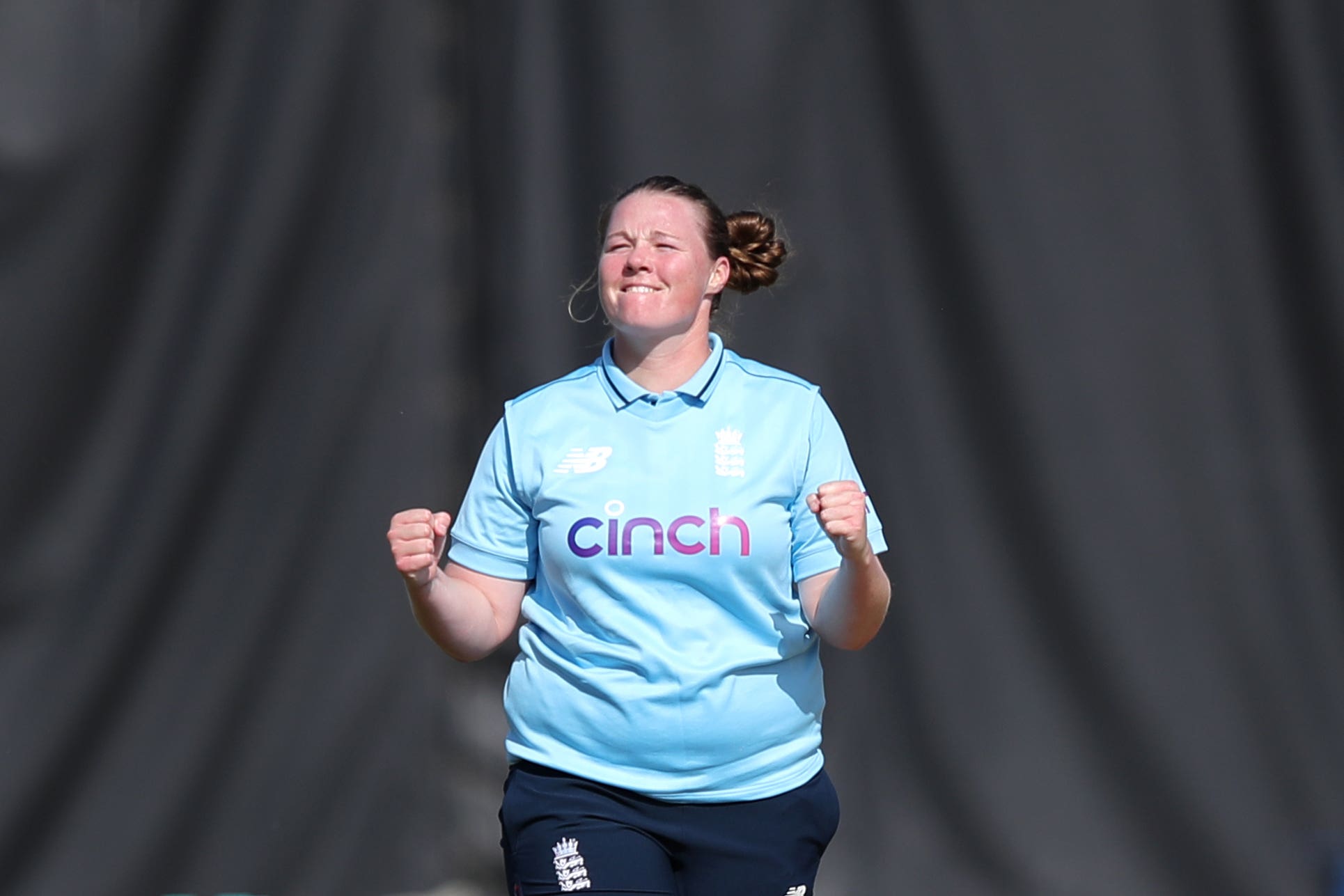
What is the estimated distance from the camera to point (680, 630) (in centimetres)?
210

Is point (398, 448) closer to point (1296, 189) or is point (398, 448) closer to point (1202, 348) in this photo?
point (1202, 348)

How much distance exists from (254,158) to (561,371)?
A: 808 mm

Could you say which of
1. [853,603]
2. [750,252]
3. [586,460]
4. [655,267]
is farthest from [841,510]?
[750,252]

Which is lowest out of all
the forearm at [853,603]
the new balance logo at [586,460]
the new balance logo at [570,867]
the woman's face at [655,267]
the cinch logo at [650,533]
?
the new balance logo at [570,867]

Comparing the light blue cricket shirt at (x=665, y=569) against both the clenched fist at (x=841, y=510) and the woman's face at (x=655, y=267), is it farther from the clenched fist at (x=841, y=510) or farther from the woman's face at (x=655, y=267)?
the clenched fist at (x=841, y=510)

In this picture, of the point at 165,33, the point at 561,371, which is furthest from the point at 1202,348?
the point at 165,33

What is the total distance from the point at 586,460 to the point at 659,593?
0.24m

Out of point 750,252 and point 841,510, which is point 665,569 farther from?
point 750,252

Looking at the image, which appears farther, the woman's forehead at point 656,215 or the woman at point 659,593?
the woman's forehead at point 656,215

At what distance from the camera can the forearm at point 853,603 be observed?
2055mm

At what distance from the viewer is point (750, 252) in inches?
97.1

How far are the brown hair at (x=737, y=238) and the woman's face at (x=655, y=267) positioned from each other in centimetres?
2

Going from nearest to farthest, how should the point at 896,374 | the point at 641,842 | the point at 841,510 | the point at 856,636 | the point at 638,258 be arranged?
the point at 841,510 → the point at 641,842 → the point at 856,636 → the point at 638,258 → the point at 896,374

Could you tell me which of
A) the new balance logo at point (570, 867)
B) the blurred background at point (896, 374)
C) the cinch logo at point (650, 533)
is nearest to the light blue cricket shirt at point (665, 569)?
the cinch logo at point (650, 533)
